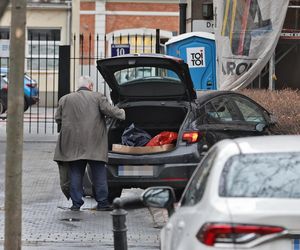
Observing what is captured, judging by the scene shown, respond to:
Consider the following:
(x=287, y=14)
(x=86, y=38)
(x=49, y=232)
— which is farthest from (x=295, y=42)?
(x=86, y=38)

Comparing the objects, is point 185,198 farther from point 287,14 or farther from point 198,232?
point 287,14

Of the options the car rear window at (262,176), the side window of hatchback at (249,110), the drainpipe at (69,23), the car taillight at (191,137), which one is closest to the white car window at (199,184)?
the car rear window at (262,176)

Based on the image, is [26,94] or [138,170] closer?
[138,170]

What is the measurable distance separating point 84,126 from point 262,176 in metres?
5.46

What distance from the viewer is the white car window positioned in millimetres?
5152

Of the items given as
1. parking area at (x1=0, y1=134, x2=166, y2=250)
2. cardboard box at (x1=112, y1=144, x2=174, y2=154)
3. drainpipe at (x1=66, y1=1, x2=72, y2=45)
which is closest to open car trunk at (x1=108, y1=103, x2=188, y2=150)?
cardboard box at (x1=112, y1=144, x2=174, y2=154)

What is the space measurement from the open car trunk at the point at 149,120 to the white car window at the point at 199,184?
4.94 m

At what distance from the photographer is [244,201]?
4629 mm

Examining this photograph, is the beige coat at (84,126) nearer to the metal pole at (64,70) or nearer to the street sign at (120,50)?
the metal pole at (64,70)

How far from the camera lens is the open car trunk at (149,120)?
10766 mm

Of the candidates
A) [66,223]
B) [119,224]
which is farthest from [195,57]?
[119,224]

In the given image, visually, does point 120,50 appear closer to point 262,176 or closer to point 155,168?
→ point 155,168

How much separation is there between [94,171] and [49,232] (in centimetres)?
125

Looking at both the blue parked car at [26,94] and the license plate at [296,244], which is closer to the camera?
the license plate at [296,244]
